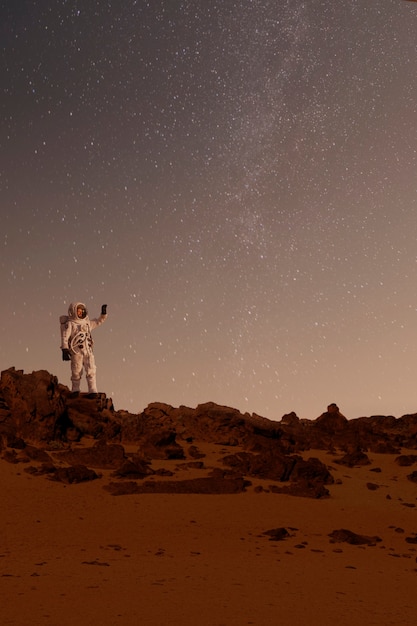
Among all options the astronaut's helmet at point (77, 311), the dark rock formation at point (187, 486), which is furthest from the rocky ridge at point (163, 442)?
the astronaut's helmet at point (77, 311)

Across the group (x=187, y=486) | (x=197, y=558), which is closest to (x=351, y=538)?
(x=197, y=558)

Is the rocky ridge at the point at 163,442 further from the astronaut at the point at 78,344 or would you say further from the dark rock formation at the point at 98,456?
the astronaut at the point at 78,344

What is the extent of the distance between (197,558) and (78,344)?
31.7 ft

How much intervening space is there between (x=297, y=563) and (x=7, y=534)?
147 inches

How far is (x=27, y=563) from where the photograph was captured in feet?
24.9

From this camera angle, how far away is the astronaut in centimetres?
1697

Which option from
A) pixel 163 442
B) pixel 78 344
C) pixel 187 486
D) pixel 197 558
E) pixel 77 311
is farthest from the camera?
pixel 77 311

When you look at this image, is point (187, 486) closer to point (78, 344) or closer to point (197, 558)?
point (197, 558)

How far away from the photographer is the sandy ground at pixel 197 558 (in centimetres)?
596

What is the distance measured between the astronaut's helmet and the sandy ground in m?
5.45

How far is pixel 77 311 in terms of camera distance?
1731cm

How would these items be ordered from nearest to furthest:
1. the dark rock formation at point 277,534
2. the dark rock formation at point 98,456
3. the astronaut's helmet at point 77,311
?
the dark rock formation at point 277,534 → the dark rock formation at point 98,456 → the astronaut's helmet at point 77,311

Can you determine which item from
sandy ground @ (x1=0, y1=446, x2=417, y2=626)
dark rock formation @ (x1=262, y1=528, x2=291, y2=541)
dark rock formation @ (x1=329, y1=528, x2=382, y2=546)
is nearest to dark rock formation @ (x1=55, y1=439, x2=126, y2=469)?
sandy ground @ (x1=0, y1=446, x2=417, y2=626)

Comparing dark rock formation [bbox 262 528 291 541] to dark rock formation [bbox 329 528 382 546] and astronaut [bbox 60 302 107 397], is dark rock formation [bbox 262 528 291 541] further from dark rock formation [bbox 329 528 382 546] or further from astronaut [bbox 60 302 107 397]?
astronaut [bbox 60 302 107 397]
